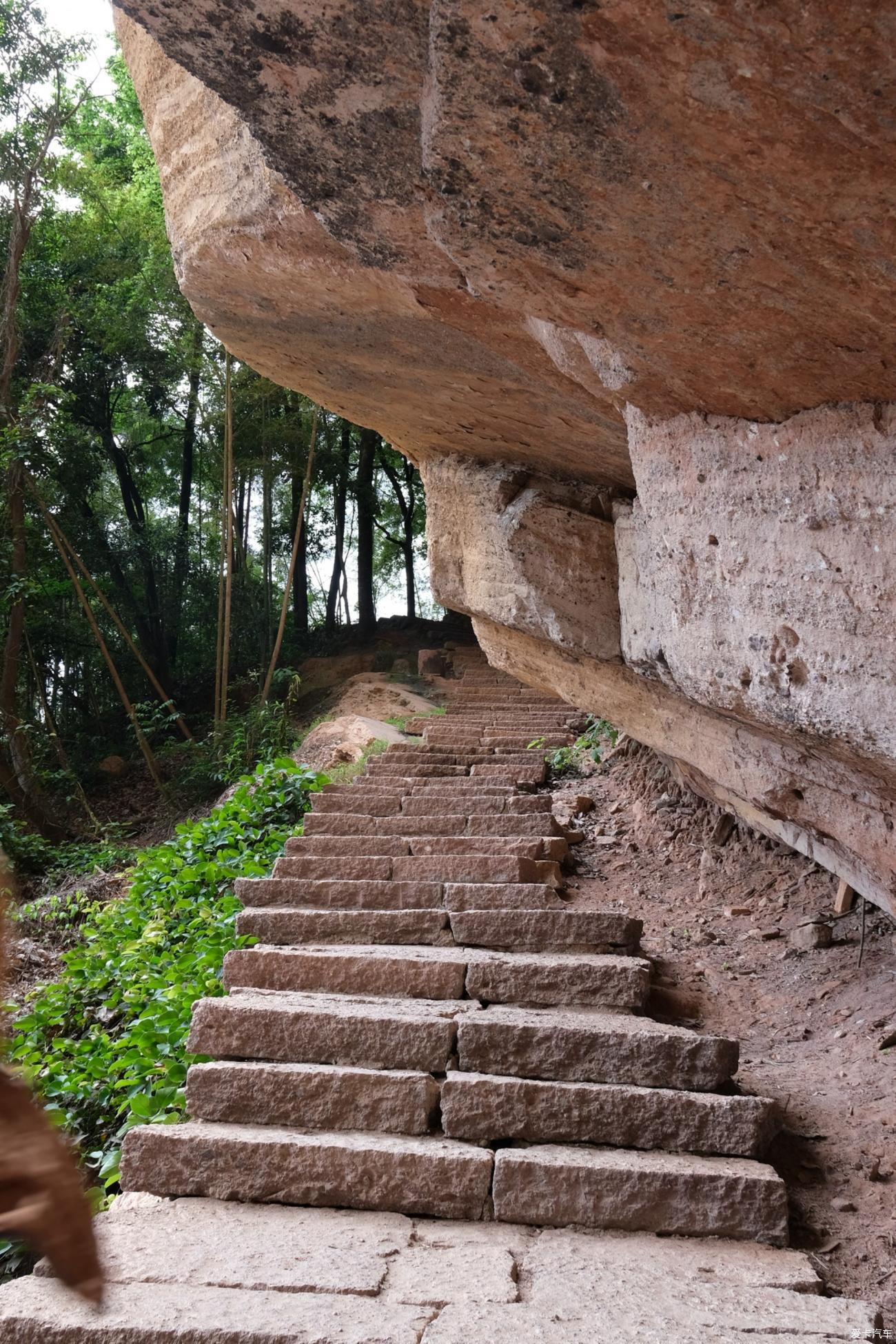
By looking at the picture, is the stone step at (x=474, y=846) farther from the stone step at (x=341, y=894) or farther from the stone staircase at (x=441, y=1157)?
the stone staircase at (x=441, y=1157)

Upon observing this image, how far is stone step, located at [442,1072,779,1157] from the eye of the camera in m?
3.13

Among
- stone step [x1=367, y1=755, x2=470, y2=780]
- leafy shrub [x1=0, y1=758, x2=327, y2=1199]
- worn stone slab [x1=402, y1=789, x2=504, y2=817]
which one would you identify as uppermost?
stone step [x1=367, y1=755, x2=470, y2=780]

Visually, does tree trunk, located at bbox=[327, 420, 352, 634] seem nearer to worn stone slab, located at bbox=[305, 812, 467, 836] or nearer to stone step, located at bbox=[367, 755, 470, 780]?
stone step, located at bbox=[367, 755, 470, 780]

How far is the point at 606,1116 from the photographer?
3.19 metres

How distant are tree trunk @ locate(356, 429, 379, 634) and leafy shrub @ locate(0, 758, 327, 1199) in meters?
9.92

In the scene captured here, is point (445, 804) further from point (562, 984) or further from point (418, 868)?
point (562, 984)

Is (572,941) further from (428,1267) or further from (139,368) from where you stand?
(139,368)

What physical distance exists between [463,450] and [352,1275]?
3.84 m

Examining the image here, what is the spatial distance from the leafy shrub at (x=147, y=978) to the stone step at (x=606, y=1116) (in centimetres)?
113

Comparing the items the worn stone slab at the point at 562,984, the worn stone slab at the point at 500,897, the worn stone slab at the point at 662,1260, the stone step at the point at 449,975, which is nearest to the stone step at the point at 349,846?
the worn stone slab at the point at 500,897

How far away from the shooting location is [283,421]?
47.6 ft

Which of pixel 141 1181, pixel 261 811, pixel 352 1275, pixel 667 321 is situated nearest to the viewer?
pixel 667 321

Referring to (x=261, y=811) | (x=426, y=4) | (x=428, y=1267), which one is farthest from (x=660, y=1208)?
(x=261, y=811)

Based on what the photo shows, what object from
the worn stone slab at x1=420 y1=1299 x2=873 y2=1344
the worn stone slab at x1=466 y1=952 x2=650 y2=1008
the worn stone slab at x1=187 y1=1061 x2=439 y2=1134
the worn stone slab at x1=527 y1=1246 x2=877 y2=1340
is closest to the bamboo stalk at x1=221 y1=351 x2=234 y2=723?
the worn stone slab at x1=466 y1=952 x2=650 y2=1008
